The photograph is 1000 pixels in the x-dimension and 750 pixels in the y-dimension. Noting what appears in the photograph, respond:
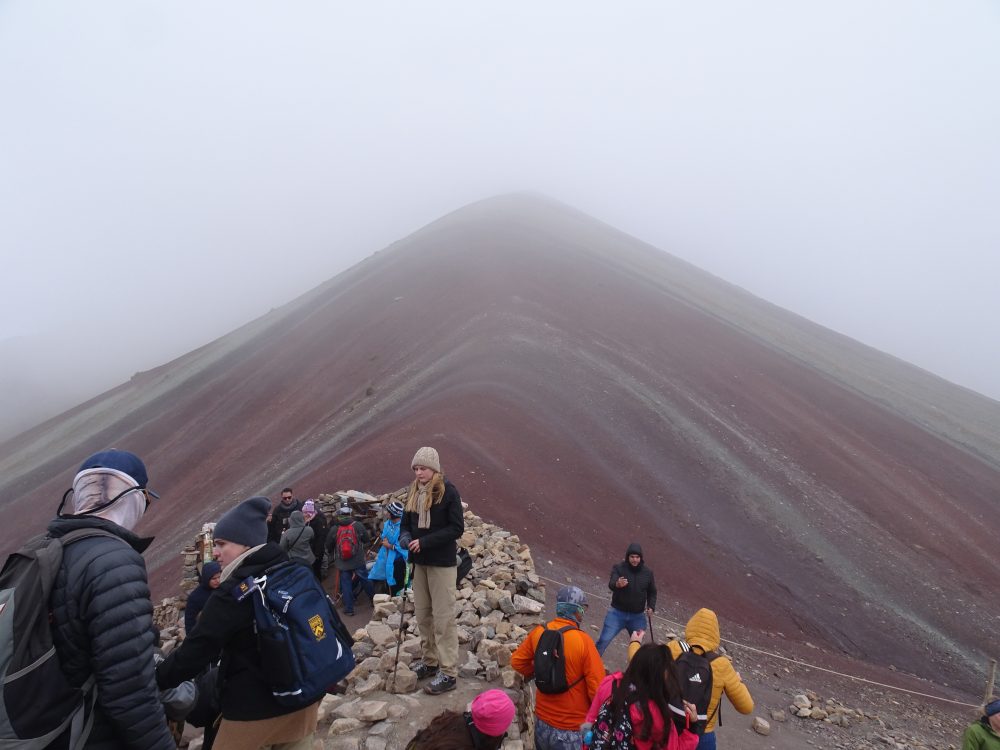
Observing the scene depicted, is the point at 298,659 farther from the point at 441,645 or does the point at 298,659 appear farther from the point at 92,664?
the point at 441,645

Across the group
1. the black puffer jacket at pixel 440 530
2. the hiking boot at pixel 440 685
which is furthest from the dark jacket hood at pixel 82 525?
the hiking boot at pixel 440 685

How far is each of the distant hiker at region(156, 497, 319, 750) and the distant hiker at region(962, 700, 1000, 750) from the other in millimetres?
4597

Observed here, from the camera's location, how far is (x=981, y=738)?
4250 millimetres

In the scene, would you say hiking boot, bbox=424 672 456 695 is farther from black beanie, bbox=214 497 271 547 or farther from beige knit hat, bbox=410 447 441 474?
black beanie, bbox=214 497 271 547

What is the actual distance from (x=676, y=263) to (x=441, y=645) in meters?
50.3

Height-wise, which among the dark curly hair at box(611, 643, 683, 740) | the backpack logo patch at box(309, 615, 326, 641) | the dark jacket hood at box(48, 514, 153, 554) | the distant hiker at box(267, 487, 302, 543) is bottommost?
the distant hiker at box(267, 487, 302, 543)

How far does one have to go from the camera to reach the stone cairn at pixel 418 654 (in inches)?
183

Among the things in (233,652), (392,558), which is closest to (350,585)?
(392,558)

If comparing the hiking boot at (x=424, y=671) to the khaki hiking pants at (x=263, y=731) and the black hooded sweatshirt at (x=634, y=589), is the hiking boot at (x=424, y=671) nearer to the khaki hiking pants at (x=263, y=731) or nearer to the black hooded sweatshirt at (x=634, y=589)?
the black hooded sweatshirt at (x=634, y=589)

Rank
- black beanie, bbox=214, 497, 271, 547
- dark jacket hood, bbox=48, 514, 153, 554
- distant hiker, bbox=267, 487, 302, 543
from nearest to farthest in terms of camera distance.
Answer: dark jacket hood, bbox=48, 514, 153, 554 → black beanie, bbox=214, 497, 271, 547 → distant hiker, bbox=267, 487, 302, 543

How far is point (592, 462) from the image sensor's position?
17.1 meters

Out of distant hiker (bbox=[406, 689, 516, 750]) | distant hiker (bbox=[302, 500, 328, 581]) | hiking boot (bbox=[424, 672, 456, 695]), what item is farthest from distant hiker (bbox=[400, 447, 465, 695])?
distant hiker (bbox=[302, 500, 328, 581])

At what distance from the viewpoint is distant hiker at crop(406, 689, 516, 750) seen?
272cm

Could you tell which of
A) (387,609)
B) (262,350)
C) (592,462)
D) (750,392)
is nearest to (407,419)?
(592,462)
